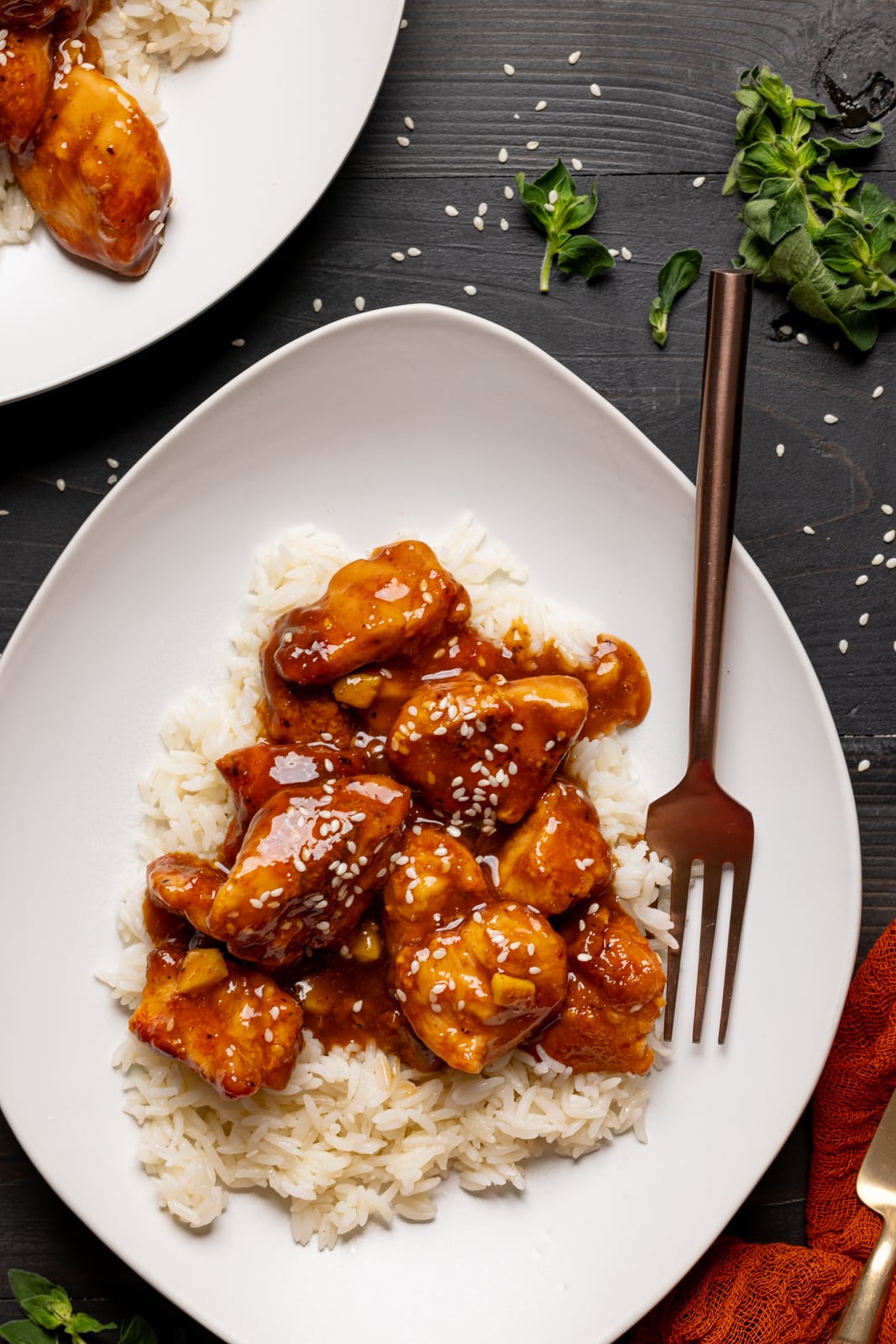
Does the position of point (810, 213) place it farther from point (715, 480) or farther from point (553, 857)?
point (553, 857)

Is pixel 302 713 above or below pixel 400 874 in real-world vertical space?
above

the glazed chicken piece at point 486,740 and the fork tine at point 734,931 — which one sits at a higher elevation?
the glazed chicken piece at point 486,740

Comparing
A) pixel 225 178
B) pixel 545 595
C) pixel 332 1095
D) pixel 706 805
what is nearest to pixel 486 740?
pixel 545 595

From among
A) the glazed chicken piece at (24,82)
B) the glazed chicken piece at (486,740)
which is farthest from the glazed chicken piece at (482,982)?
the glazed chicken piece at (24,82)

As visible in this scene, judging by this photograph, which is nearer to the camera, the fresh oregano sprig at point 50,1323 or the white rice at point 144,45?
the fresh oregano sprig at point 50,1323

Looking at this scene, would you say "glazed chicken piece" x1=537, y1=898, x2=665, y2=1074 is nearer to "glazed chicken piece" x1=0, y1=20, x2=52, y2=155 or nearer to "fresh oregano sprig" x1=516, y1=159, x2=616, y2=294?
"fresh oregano sprig" x1=516, y1=159, x2=616, y2=294

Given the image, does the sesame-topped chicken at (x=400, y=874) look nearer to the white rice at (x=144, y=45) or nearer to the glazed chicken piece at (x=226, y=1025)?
the glazed chicken piece at (x=226, y=1025)

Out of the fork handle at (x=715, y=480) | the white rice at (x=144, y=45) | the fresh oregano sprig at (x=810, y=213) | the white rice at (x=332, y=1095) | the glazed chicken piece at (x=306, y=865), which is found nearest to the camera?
the glazed chicken piece at (x=306, y=865)
